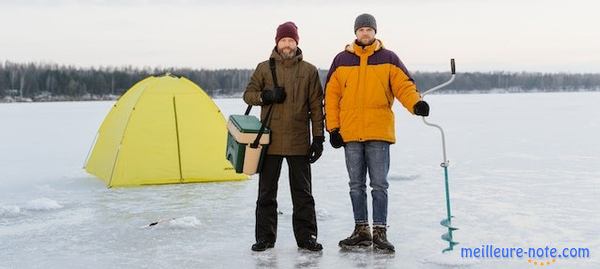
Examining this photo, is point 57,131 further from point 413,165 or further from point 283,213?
point 283,213

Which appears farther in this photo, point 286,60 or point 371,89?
point 286,60

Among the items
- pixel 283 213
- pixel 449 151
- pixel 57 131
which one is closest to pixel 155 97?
pixel 283 213

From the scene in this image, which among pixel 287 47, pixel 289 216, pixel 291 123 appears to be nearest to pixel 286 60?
pixel 287 47

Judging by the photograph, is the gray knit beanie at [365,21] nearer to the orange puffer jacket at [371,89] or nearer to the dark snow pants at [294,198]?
the orange puffer jacket at [371,89]

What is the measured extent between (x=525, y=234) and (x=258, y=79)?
2.52m

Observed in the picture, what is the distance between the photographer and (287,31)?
4785 mm

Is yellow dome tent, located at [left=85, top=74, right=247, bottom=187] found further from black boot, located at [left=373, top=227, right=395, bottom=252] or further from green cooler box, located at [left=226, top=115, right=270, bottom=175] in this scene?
black boot, located at [left=373, top=227, right=395, bottom=252]

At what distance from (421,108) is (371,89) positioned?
40cm

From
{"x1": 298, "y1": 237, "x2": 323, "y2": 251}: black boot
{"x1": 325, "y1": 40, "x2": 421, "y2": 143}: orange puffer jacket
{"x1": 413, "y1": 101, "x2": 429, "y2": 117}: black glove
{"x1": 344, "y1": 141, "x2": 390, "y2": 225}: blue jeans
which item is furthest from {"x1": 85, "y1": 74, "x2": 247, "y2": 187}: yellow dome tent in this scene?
{"x1": 413, "y1": 101, "x2": 429, "y2": 117}: black glove

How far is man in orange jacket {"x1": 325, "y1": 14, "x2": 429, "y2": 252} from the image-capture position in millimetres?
4691

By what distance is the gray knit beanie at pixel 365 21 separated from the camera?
4672 millimetres

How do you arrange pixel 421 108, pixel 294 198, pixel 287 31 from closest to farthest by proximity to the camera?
pixel 421 108 < pixel 287 31 < pixel 294 198

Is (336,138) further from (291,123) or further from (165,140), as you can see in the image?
(165,140)

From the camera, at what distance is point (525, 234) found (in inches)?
211
